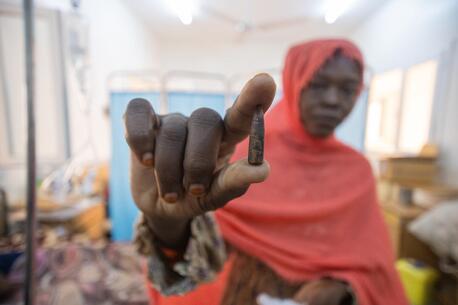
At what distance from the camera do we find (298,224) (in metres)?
0.64

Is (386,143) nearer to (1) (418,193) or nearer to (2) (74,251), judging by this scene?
(1) (418,193)

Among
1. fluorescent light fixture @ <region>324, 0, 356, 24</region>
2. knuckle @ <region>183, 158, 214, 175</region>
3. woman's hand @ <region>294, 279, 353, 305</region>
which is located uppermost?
fluorescent light fixture @ <region>324, 0, 356, 24</region>

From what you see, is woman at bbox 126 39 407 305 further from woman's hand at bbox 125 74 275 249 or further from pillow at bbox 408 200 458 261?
pillow at bbox 408 200 458 261

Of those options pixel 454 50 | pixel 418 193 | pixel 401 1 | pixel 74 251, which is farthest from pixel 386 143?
pixel 74 251

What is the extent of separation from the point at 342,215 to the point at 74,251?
0.94 m

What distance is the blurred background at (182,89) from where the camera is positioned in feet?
1.64

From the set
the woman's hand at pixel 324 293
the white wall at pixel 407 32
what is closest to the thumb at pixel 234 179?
the woman's hand at pixel 324 293

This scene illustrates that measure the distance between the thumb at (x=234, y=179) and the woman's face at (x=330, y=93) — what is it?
40 centimetres

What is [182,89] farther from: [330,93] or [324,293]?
[324,293]

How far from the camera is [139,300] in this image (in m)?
0.73

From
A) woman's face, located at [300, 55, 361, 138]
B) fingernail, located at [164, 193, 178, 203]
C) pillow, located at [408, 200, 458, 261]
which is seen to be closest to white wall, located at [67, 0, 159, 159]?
fingernail, located at [164, 193, 178, 203]

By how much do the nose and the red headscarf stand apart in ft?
0.17

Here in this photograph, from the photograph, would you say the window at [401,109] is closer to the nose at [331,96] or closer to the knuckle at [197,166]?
the nose at [331,96]

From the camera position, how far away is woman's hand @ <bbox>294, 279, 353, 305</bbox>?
0.53 metres
